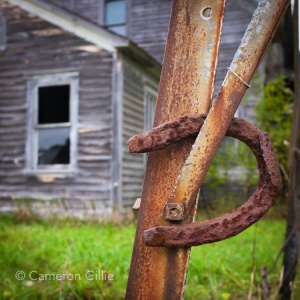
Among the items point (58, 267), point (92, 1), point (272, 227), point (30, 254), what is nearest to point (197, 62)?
point (58, 267)

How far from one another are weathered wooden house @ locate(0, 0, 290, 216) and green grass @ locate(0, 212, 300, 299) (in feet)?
5.75

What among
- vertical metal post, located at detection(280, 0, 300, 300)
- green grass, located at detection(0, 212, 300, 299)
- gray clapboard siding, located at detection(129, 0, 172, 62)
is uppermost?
gray clapboard siding, located at detection(129, 0, 172, 62)

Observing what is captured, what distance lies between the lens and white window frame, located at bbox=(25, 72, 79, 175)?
650 cm

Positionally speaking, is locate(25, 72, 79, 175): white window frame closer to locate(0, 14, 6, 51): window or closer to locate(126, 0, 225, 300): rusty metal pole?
locate(0, 14, 6, 51): window

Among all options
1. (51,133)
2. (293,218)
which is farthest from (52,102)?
(293,218)

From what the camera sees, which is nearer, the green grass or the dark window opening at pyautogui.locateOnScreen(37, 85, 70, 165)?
the green grass

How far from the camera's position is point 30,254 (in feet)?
11.0

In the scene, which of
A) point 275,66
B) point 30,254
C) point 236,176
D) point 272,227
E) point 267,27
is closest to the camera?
point 267,27

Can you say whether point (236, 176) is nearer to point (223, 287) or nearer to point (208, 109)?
→ point (223, 287)

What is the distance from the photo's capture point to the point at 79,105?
6559 millimetres

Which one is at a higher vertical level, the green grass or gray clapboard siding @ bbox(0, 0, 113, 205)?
gray clapboard siding @ bbox(0, 0, 113, 205)

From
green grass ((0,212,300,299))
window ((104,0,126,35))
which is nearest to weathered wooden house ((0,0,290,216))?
green grass ((0,212,300,299))

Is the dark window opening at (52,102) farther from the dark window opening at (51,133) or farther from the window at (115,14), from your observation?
the window at (115,14)

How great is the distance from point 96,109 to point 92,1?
5.51 metres
